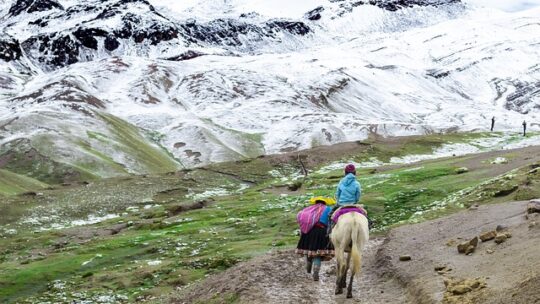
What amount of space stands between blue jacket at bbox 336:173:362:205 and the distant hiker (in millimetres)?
2348

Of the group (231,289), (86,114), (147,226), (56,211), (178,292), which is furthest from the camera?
(86,114)

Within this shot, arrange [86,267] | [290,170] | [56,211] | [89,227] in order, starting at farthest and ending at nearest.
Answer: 1. [290,170]
2. [56,211]
3. [89,227]
4. [86,267]

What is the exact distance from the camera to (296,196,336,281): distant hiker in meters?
24.9

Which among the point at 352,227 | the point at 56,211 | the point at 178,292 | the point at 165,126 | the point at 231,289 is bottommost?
the point at 165,126

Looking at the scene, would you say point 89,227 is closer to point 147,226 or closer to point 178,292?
point 147,226

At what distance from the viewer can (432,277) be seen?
22.3m

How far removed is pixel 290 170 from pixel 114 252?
2728 inches

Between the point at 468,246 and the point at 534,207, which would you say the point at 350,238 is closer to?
the point at 468,246

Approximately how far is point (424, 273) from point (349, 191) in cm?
428

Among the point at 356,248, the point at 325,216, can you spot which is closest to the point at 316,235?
the point at 325,216

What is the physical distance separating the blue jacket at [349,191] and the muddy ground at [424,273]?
3446 mm

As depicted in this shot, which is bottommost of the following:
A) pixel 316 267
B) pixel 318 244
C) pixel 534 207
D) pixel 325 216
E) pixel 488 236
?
pixel 316 267

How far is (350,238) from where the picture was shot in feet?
71.5

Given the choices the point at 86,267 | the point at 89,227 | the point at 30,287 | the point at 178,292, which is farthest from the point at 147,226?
the point at 178,292
